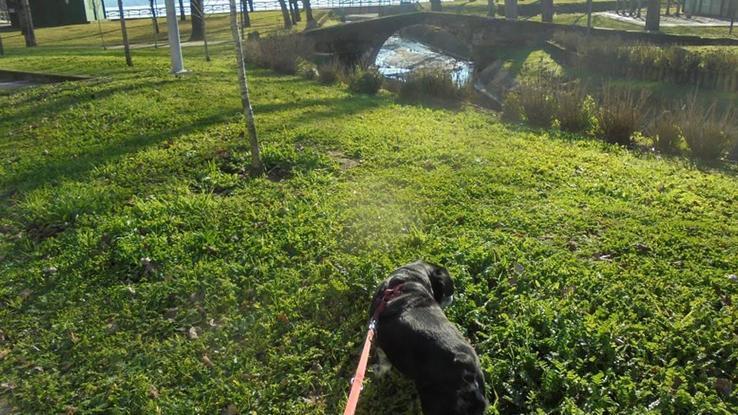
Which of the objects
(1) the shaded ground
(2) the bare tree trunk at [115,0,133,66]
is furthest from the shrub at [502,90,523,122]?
(1) the shaded ground

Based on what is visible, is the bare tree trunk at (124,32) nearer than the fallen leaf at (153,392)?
No

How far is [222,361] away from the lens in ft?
12.3

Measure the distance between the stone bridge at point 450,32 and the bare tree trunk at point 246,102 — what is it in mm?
20789

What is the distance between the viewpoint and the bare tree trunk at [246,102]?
20.5ft

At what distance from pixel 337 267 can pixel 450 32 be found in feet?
113

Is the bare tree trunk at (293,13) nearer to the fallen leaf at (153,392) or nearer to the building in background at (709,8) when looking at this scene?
the building in background at (709,8)

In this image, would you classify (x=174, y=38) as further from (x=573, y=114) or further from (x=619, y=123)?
(x=619, y=123)

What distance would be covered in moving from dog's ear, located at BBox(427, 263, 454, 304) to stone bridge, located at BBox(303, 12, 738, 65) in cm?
2392

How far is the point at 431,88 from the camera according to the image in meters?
13.1

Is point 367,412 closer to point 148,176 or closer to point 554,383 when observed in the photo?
point 554,383

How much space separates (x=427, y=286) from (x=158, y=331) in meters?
1.99

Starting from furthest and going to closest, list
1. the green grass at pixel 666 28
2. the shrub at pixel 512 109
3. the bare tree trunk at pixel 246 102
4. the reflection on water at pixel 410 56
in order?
1. the reflection on water at pixel 410 56
2. the green grass at pixel 666 28
3. the shrub at pixel 512 109
4. the bare tree trunk at pixel 246 102

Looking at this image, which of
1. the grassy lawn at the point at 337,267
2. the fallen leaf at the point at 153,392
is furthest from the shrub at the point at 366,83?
the fallen leaf at the point at 153,392

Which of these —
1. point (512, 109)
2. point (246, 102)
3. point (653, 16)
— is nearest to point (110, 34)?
point (653, 16)
